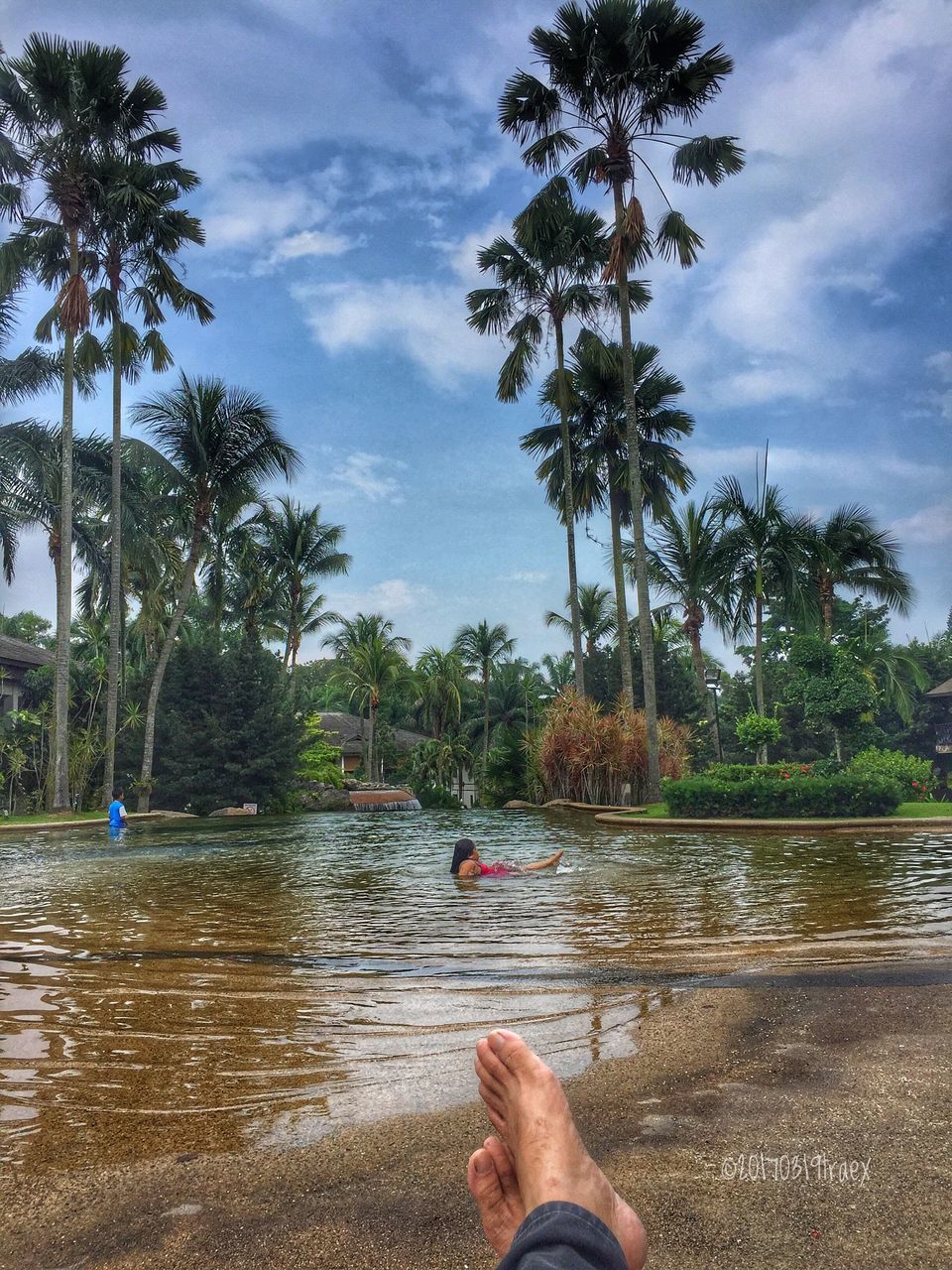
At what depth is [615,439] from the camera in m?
27.8

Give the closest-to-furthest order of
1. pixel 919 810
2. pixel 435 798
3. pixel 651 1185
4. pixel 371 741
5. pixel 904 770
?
pixel 651 1185, pixel 919 810, pixel 904 770, pixel 435 798, pixel 371 741

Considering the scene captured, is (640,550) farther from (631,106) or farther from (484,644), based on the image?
(484,644)

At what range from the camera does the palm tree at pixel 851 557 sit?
25.9 m

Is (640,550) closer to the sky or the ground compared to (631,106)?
closer to the ground

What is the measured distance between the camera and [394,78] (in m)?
14.7

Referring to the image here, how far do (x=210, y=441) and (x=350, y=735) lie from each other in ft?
74.6

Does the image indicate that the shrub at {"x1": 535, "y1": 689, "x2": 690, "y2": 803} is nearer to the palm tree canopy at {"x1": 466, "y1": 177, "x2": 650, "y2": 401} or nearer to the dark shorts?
the palm tree canopy at {"x1": 466, "y1": 177, "x2": 650, "y2": 401}

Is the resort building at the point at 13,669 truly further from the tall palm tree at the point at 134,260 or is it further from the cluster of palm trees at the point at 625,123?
the cluster of palm trees at the point at 625,123

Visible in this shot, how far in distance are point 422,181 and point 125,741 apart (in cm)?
1866

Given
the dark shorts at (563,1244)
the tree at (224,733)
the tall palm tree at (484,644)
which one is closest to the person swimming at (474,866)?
the dark shorts at (563,1244)

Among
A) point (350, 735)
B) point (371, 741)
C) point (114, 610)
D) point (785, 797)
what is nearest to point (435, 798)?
point (371, 741)

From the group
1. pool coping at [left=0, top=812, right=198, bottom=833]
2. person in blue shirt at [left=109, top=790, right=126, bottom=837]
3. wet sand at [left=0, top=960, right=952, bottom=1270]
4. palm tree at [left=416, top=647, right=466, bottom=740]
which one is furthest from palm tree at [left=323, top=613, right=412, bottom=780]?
wet sand at [left=0, top=960, right=952, bottom=1270]

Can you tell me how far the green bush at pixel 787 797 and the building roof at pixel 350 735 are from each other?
29.5m

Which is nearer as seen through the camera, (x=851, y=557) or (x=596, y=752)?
(x=596, y=752)
